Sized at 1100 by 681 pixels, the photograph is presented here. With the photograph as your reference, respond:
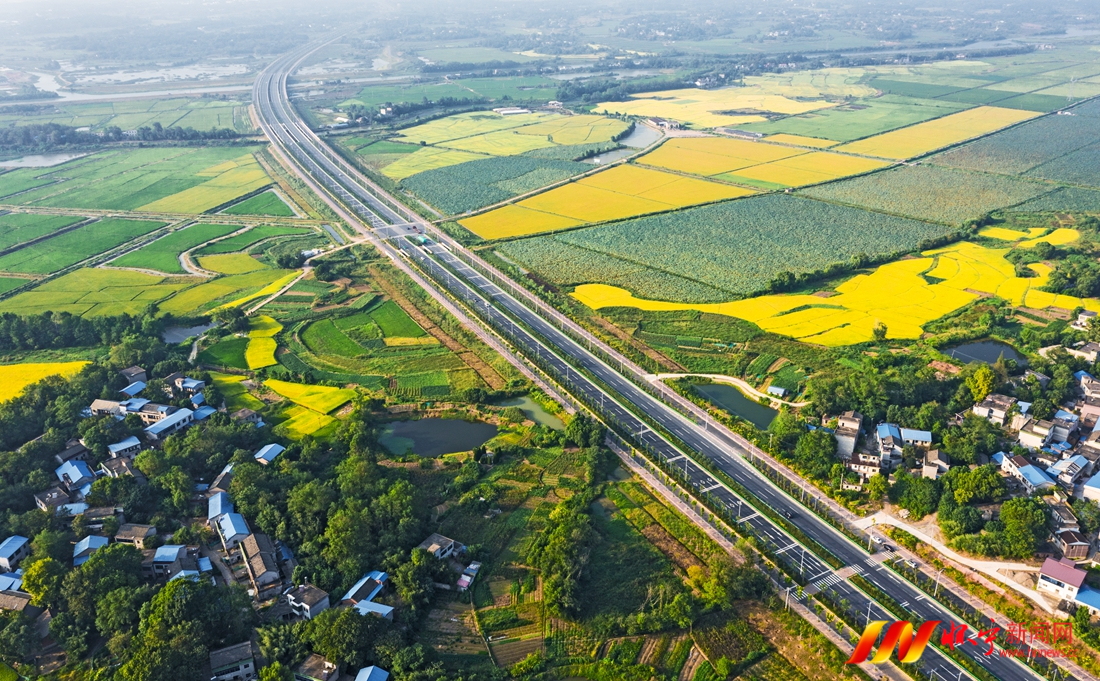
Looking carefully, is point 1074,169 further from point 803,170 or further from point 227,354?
point 227,354

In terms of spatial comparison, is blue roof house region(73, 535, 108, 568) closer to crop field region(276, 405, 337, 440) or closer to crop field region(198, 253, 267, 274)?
crop field region(276, 405, 337, 440)

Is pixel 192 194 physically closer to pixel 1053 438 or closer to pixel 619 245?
pixel 619 245

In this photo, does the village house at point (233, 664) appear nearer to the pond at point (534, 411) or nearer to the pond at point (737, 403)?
the pond at point (534, 411)

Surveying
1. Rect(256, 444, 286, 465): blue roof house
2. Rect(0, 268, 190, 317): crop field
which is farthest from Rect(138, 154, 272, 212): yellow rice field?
Rect(256, 444, 286, 465): blue roof house

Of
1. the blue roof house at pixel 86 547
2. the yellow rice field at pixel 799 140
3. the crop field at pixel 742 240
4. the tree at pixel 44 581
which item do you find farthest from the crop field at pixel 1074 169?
the tree at pixel 44 581

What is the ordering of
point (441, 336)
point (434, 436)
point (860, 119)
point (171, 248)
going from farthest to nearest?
1. point (860, 119)
2. point (171, 248)
3. point (441, 336)
4. point (434, 436)

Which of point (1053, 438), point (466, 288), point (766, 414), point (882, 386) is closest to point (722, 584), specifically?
point (766, 414)

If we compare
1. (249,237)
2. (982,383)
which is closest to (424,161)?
(249,237)
